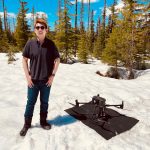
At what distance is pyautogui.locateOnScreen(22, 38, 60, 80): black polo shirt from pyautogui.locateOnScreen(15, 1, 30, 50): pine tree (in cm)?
2699

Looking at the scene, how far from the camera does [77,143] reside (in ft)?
14.3

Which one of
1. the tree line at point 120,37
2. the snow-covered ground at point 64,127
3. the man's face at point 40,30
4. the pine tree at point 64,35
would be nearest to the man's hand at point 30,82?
the man's face at point 40,30

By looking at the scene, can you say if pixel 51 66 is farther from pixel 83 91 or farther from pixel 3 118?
pixel 83 91

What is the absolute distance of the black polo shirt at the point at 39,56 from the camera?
14.2 ft

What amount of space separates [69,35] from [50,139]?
2172cm

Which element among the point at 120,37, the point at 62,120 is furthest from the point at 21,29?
the point at 62,120

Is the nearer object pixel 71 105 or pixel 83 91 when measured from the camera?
pixel 71 105

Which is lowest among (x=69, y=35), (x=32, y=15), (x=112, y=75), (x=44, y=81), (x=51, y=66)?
(x=112, y=75)

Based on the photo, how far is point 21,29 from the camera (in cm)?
3025

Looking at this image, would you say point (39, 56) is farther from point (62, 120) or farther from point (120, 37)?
point (120, 37)

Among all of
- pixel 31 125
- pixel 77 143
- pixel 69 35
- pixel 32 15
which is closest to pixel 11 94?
pixel 31 125

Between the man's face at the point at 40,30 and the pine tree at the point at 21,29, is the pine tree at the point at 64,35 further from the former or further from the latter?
the man's face at the point at 40,30

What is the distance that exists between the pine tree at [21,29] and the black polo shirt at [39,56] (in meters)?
27.0

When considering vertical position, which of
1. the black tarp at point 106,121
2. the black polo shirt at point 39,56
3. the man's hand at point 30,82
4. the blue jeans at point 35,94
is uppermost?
the black polo shirt at point 39,56
